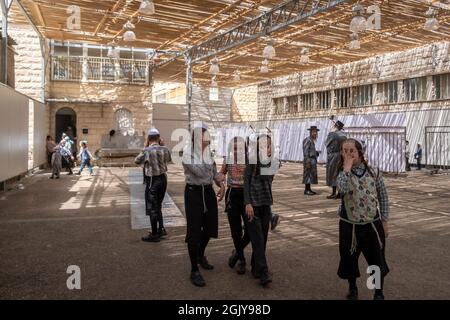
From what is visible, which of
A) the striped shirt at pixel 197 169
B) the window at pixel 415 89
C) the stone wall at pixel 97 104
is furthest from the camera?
the stone wall at pixel 97 104

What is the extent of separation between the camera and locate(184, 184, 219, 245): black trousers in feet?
14.5

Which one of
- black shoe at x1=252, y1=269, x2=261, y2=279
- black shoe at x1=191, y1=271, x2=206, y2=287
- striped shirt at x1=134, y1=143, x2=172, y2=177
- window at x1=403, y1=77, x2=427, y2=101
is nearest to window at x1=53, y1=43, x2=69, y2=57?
striped shirt at x1=134, y1=143, x2=172, y2=177

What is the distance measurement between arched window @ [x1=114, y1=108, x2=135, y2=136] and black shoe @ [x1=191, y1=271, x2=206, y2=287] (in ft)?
60.7

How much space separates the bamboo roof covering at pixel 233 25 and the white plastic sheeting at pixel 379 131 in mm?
3489

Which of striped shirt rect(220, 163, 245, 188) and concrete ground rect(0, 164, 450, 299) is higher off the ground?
striped shirt rect(220, 163, 245, 188)

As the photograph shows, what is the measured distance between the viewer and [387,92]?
22.0 metres

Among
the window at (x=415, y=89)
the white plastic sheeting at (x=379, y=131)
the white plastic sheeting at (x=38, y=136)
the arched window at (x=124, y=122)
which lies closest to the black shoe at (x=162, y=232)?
the white plastic sheeting at (x=379, y=131)

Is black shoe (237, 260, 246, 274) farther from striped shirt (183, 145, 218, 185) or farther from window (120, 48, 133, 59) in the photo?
window (120, 48, 133, 59)

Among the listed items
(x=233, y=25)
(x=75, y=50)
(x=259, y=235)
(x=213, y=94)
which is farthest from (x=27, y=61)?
(x=259, y=235)

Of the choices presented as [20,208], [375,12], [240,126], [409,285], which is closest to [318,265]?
[409,285]

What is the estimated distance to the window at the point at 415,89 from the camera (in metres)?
20.0

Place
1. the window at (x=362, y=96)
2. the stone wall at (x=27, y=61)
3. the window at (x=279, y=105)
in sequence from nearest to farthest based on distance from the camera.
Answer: the stone wall at (x=27, y=61) → the window at (x=362, y=96) → the window at (x=279, y=105)

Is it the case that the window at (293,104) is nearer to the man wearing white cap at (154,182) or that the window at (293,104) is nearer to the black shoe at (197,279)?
the man wearing white cap at (154,182)
